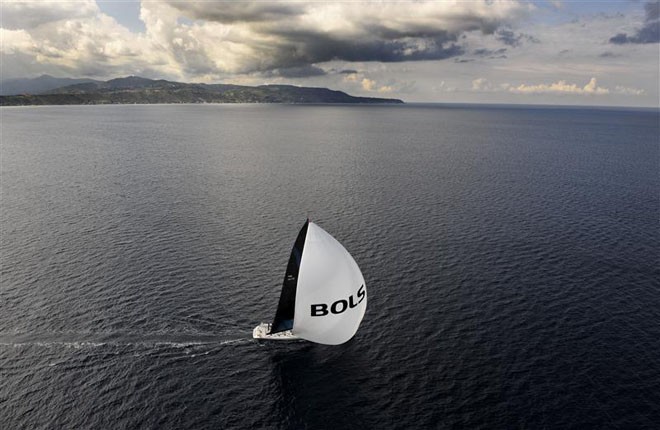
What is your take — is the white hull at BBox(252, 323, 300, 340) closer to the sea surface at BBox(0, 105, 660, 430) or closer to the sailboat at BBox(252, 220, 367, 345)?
the sea surface at BBox(0, 105, 660, 430)

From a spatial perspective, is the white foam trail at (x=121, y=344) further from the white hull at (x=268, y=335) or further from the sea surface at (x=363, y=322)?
the white hull at (x=268, y=335)

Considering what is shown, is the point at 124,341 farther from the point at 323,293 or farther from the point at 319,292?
the point at 323,293

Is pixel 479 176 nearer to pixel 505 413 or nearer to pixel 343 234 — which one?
pixel 343 234

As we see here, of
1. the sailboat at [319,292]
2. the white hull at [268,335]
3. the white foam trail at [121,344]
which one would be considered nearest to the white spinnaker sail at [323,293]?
the sailboat at [319,292]

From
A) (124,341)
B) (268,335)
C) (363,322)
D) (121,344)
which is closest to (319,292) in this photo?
(268,335)

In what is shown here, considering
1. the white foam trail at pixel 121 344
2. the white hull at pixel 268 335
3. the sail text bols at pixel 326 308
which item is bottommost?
the white foam trail at pixel 121 344
